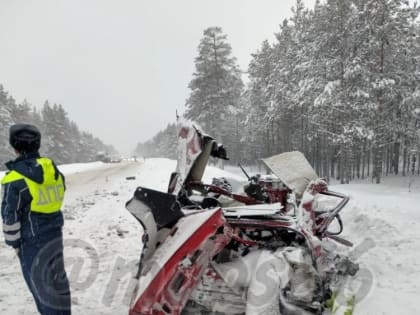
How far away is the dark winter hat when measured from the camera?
314 centimetres

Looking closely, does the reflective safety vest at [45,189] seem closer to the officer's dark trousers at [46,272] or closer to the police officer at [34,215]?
the police officer at [34,215]

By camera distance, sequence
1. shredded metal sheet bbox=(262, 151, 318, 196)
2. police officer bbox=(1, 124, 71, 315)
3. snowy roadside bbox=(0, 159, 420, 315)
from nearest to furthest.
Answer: police officer bbox=(1, 124, 71, 315) → snowy roadside bbox=(0, 159, 420, 315) → shredded metal sheet bbox=(262, 151, 318, 196)

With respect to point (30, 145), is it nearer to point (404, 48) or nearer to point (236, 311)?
point (236, 311)

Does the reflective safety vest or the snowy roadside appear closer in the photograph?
the reflective safety vest

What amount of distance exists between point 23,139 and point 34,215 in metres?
0.70

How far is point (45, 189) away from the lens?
126 inches

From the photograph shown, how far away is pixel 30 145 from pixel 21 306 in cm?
200

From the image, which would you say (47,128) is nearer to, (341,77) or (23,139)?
(341,77)

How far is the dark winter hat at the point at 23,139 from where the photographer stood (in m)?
3.14

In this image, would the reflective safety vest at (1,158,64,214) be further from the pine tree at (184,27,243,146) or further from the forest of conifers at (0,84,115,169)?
the forest of conifers at (0,84,115,169)

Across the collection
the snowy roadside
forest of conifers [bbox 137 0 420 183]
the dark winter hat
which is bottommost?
the snowy roadside

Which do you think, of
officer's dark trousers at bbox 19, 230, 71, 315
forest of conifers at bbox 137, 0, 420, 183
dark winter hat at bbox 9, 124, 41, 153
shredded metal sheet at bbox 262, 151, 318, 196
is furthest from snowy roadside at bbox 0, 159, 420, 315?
forest of conifers at bbox 137, 0, 420, 183

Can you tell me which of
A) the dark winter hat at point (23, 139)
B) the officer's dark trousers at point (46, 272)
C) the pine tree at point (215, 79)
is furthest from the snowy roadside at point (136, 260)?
the pine tree at point (215, 79)

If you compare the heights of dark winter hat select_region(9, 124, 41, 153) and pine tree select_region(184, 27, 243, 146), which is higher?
pine tree select_region(184, 27, 243, 146)
